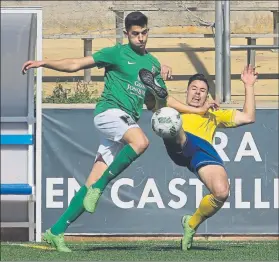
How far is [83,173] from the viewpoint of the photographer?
12.0m

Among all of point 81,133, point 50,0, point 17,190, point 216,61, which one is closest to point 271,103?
point 216,61

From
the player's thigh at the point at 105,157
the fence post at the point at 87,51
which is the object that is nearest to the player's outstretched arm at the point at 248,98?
the player's thigh at the point at 105,157

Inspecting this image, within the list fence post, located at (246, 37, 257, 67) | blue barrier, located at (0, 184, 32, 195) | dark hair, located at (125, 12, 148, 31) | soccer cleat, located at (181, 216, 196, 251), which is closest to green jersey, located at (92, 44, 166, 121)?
dark hair, located at (125, 12, 148, 31)

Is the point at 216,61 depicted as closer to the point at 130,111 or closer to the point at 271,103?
the point at 271,103

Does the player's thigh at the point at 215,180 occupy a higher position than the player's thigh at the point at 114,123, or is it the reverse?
the player's thigh at the point at 114,123

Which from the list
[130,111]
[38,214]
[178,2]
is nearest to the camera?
[130,111]

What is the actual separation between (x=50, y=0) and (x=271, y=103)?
16.0ft

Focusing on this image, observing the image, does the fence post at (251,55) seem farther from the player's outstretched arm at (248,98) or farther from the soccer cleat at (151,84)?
the soccer cleat at (151,84)

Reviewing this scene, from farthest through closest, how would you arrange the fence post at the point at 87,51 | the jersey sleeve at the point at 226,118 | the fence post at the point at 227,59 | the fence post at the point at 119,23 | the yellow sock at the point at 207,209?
the fence post at the point at 87,51
the fence post at the point at 119,23
the fence post at the point at 227,59
the jersey sleeve at the point at 226,118
the yellow sock at the point at 207,209

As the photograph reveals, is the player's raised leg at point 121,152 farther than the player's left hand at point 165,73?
No

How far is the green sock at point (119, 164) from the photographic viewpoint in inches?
347

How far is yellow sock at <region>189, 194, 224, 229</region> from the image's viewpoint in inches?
364

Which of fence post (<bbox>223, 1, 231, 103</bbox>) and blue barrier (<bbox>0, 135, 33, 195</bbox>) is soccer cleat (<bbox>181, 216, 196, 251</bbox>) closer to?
blue barrier (<bbox>0, 135, 33, 195</bbox>)

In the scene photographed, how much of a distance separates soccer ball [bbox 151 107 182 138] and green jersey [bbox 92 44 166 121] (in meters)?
0.27
